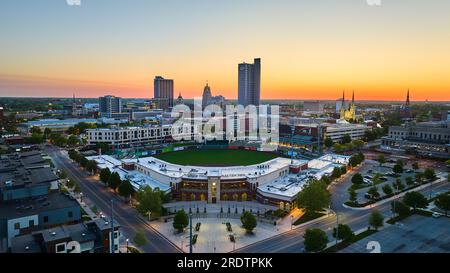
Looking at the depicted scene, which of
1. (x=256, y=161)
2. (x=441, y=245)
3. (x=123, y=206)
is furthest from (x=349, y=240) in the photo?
(x=256, y=161)

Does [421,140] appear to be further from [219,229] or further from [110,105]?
[110,105]

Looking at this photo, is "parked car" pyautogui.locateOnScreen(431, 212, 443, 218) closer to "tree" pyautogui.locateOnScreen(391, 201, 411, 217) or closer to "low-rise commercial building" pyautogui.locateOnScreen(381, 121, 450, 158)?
"tree" pyautogui.locateOnScreen(391, 201, 411, 217)

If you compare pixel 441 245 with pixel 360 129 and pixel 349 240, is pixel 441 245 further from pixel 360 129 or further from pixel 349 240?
pixel 360 129

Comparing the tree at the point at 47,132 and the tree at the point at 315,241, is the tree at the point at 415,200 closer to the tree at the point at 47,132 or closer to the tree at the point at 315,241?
the tree at the point at 315,241

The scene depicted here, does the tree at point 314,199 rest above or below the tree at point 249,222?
above

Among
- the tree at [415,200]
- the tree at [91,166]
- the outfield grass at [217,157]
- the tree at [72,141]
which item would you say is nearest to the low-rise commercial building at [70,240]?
the tree at [91,166]

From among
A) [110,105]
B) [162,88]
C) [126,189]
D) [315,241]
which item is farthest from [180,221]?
[162,88]
